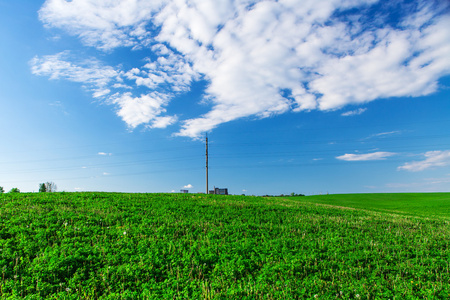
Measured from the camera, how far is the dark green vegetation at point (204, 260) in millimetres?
6547

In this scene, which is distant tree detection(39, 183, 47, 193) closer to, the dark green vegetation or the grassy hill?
the dark green vegetation

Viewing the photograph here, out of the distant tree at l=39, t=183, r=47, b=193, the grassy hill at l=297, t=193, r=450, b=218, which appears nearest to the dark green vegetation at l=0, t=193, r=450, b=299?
the grassy hill at l=297, t=193, r=450, b=218

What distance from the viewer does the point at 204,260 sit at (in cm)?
810

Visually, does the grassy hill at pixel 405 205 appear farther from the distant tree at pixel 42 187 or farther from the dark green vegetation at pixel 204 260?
the distant tree at pixel 42 187

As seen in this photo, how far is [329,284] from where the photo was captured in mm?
6922

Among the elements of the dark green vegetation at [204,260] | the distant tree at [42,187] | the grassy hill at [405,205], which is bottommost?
the grassy hill at [405,205]

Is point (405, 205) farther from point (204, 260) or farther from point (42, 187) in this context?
point (42, 187)

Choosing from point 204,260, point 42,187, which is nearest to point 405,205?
point 204,260

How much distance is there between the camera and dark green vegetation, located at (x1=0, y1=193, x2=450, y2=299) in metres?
6.55

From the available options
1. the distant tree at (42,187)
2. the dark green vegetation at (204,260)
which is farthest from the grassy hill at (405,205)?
the distant tree at (42,187)

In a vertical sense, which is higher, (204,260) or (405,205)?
(204,260)

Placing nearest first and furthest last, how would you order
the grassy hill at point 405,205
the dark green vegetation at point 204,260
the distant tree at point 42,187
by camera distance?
the dark green vegetation at point 204,260 → the grassy hill at point 405,205 → the distant tree at point 42,187

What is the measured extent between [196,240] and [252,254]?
2426 mm

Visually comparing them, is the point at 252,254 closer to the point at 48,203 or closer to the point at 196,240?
the point at 196,240
